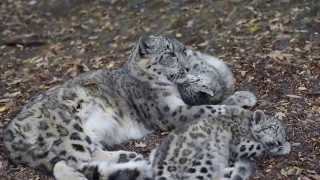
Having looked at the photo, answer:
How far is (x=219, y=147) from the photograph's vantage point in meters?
5.85

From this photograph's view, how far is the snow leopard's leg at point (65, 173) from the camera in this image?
19.6ft

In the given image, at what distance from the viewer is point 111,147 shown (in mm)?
6723

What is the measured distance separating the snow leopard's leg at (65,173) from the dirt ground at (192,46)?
0.32m

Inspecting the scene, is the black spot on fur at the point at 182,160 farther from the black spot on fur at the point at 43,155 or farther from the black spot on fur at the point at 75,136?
the black spot on fur at the point at 43,155

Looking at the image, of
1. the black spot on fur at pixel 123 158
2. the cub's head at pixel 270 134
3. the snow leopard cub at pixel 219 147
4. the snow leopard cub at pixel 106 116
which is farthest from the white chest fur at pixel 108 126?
the cub's head at pixel 270 134

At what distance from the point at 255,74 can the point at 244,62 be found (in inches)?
16.6

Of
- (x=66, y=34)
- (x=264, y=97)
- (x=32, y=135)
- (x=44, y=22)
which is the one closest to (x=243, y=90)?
(x=264, y=97)

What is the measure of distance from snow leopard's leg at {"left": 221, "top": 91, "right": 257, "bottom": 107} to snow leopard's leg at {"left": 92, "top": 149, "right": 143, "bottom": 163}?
126cm

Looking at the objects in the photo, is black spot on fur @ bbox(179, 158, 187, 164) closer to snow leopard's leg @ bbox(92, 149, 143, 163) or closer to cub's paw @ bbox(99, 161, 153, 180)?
cub's paw @ bbox(99, 161, 153, 180)

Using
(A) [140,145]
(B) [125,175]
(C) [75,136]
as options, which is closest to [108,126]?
(A) [140,145]

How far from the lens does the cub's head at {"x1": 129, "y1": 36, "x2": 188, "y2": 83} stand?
6.96 meters

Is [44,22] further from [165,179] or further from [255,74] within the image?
[165,179]

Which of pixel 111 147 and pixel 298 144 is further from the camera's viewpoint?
pixel 111 147

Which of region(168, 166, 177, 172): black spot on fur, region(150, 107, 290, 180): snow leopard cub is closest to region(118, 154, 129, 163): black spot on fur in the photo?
region(150, 107, 290, 180): snow leopard cub
